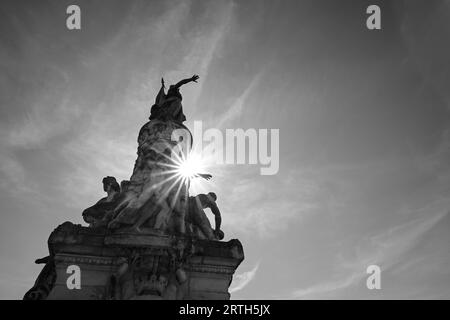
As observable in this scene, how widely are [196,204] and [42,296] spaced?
452 cm

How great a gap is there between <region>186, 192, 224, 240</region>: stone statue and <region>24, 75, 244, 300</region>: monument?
3 cm

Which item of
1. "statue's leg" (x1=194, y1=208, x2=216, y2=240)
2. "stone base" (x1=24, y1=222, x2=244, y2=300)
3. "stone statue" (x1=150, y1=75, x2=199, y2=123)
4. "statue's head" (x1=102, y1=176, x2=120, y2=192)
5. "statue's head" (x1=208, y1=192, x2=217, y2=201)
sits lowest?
"stone base" (x1=24, y1=222, x2=244, y2=300)

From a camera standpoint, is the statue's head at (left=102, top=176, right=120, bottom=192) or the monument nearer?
the monument

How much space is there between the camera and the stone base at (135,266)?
7566 millimetres

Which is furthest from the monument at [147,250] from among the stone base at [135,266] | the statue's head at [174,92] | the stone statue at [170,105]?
the statue's head at [174,92]

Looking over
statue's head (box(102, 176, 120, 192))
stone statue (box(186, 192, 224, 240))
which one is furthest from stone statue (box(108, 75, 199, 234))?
statue's head (box(102, 176, 120, 192))

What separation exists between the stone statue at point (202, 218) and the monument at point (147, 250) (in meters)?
0.03

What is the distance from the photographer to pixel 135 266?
7777 mm

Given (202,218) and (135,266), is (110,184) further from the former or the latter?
(135,266)

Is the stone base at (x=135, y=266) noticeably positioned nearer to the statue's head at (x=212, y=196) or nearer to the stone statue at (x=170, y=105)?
the statue's head at (x=212, y=196)

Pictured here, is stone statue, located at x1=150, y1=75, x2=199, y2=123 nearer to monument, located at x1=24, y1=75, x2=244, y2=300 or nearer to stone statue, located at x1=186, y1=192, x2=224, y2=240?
monument, located at x1=24, y1=75, x2=244, y2=300

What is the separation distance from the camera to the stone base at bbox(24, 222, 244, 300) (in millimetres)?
7566
